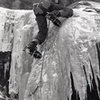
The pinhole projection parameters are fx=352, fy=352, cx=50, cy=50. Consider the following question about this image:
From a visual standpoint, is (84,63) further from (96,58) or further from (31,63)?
(31,63)

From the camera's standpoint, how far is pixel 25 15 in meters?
6.64

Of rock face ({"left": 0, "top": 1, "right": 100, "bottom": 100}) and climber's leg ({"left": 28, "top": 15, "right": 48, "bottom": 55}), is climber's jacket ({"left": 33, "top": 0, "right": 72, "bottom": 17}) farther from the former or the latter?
rock face ({"left": 0, "top": 1, "right": 100, "bottom": 100})

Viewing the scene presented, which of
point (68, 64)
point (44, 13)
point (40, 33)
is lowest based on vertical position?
point (68, 64)

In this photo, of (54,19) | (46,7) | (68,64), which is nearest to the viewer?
(68,64)

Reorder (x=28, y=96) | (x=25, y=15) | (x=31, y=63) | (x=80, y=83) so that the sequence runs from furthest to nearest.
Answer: (x=25, y=15) → (x=31, y=63) → (x=28, y=96) → (x=80, y=83)

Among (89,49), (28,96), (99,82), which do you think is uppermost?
A: (89,49)

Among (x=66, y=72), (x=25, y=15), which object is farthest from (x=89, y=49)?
(x=25, y=15)

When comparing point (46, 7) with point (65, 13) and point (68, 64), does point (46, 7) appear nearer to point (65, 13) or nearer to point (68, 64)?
point (65, 13)

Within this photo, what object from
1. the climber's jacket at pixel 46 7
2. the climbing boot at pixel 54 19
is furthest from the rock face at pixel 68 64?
the climber's jacket at pixel 46 7

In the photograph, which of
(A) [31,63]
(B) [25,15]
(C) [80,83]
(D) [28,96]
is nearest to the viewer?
(C) [80,83]

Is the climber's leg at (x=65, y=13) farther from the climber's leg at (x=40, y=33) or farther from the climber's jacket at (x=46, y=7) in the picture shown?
the climber's leg at (x=40, y=33)

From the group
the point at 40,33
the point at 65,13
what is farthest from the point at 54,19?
the point at 40,33

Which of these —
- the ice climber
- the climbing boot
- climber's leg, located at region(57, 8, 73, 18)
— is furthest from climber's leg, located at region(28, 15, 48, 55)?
climber's leg, located at region(57, 8, 73, 18)

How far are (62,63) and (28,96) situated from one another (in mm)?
704
